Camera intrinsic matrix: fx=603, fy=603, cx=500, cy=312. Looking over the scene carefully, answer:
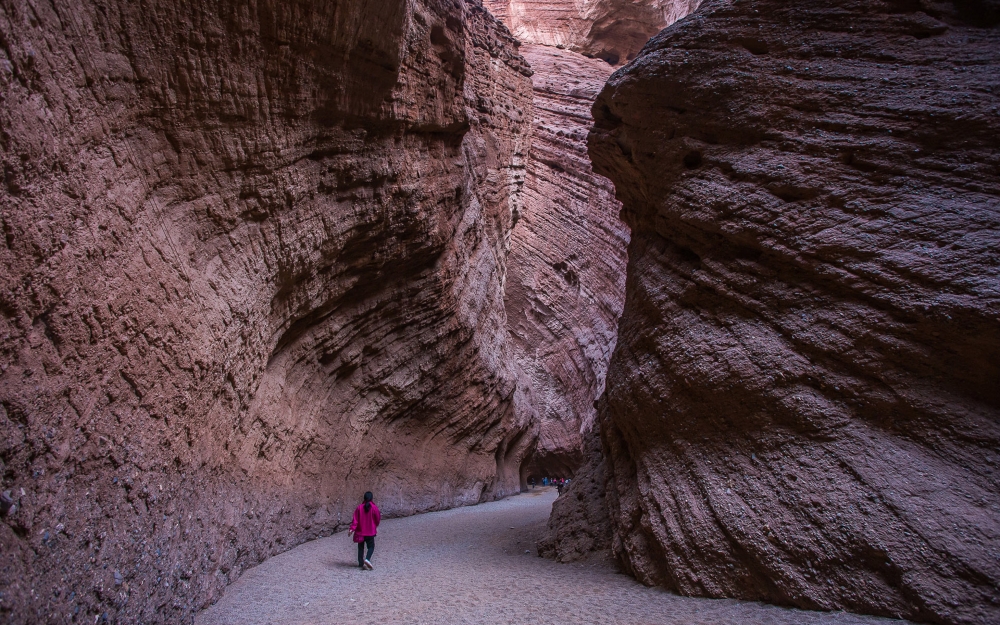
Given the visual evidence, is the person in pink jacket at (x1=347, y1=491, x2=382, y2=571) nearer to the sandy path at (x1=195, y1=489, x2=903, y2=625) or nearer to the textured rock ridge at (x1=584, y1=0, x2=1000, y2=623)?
the sandy path at (x1=195, y1=489, x2=903, y2=625)

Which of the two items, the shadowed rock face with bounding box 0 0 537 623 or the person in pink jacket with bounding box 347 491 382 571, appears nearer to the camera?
the shadowed rock face with bounding box 0 0 537 623

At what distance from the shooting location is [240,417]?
22.5ft

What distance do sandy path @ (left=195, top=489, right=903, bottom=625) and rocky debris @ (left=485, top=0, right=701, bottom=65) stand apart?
25.0 meters

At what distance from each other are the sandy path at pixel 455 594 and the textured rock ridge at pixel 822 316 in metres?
0.37

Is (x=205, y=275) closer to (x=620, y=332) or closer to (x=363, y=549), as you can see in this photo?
(x=363, y=549)

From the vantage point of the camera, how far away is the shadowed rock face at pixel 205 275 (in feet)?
12.2

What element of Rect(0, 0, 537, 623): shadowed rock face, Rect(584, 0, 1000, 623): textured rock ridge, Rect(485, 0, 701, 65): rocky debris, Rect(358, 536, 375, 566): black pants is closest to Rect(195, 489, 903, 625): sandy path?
Rect(358, 536, 375, 566): black pants

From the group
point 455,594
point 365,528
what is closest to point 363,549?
point 365,528

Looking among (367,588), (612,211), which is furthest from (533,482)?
(367,588)

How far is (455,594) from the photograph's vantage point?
19.7 feet

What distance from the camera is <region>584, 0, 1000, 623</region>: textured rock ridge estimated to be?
15.5 feet

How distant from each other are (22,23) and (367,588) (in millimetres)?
5563

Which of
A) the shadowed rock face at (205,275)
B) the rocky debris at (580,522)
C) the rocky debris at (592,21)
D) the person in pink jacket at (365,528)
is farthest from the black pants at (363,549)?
the rocky debris at (592,21)

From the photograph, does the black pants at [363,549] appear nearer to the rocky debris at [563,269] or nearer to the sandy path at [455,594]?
the sandy path at [455,594]
